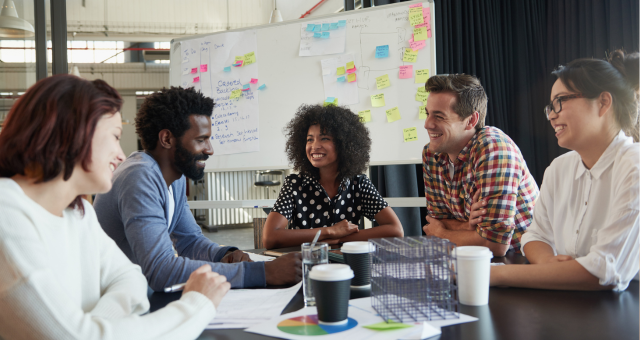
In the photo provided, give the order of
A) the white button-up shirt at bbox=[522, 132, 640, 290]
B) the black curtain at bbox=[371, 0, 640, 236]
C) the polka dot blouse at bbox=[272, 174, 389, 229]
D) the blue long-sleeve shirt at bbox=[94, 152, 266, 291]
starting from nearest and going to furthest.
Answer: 1. the white button-up shirt at bbox=[522, 132, 640, 290]
2. the blue long-sleeve shirt at bbox=[94, 152, 266, 291]
3. the polka dot blouse at bbox=[272, 174, 389, 229]
4. the black curtain at bbox=[371, 0, 640, 236]

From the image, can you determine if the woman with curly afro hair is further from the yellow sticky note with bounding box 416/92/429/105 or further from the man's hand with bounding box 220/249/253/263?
the yellow sticky note with bounding box 416/92/429/105

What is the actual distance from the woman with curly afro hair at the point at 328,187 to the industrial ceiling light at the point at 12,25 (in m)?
1.43

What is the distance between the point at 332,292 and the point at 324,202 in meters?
1.36

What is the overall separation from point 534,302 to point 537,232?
0.51m

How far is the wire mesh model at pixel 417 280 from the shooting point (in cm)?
86

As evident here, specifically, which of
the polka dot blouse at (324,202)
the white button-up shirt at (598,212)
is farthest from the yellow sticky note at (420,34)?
the white button-up shirt at (598,212)

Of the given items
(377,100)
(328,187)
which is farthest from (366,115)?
(328,187)

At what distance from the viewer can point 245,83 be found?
10.8 ft

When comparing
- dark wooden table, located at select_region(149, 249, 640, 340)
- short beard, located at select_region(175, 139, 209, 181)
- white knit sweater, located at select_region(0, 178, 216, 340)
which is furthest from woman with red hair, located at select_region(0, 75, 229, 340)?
short beard, located at select_region(175, 139, 209, 181)

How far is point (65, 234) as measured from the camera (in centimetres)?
83

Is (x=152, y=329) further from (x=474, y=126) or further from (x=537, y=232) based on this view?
(x=474, y=126)

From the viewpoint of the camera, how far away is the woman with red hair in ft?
2.23

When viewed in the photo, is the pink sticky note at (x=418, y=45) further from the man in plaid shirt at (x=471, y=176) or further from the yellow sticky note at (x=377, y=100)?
the man in plaid shirt at (x=471, y=176)

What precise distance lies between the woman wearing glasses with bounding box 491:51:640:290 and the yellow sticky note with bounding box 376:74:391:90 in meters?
1.62
